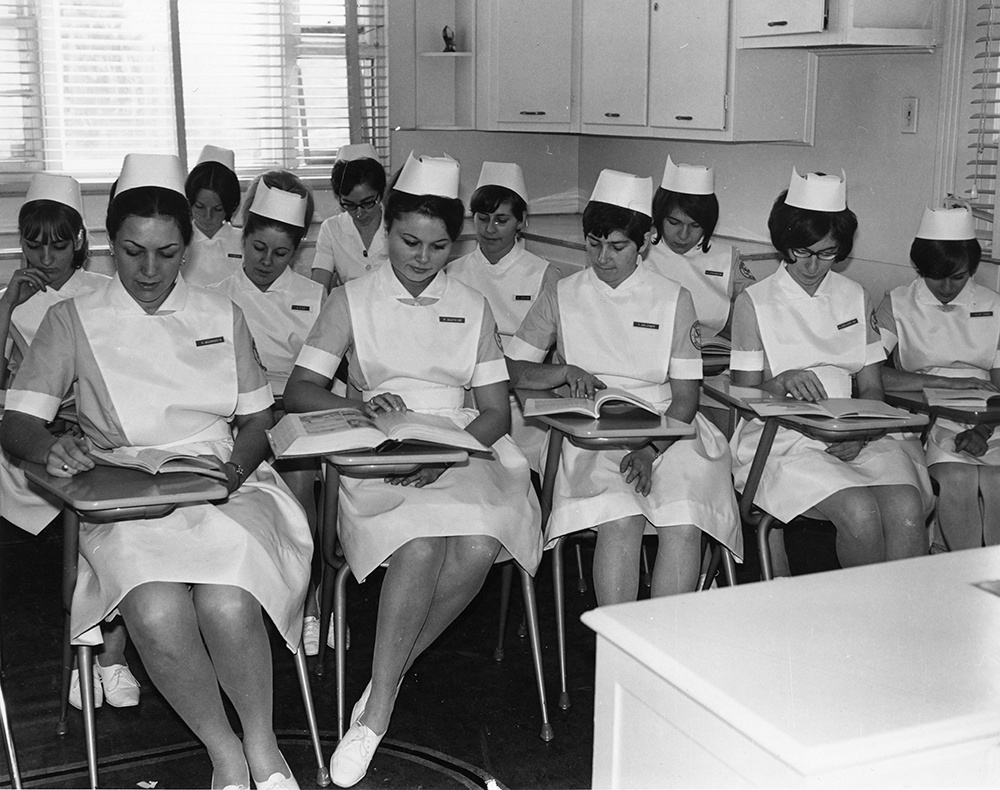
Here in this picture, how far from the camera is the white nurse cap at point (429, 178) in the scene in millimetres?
2670

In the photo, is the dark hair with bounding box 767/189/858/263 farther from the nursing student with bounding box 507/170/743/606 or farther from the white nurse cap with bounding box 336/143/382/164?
the white nurse cap with bounding box 336/143/382/164

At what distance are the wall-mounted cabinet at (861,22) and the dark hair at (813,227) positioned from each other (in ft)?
3.61

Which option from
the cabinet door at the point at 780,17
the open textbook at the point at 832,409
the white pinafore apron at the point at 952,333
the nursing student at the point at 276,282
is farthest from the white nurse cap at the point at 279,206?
the cabinet door at the point at 780,17

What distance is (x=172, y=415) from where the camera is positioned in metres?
2.44

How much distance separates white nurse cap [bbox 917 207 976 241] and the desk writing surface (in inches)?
72.8

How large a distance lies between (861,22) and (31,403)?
2808 mm

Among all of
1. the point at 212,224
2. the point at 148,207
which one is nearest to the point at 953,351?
the point at 148,207

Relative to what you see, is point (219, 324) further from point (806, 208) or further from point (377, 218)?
point (377, 218)

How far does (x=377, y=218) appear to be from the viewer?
14.0 feet

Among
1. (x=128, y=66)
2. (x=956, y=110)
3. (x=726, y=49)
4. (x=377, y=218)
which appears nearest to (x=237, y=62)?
(x=128, y=66)

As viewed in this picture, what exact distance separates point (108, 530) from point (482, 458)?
0.84m

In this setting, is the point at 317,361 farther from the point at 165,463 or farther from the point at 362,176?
the point at 362,176

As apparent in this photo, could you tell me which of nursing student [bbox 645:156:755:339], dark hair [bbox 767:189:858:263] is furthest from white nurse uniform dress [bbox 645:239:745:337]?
dark hair [bbox 767:189:858:263]

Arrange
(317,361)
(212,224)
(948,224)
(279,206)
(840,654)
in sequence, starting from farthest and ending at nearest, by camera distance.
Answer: (212,224) < (279,206) < (948,224) < (317,361) < (840,654)
